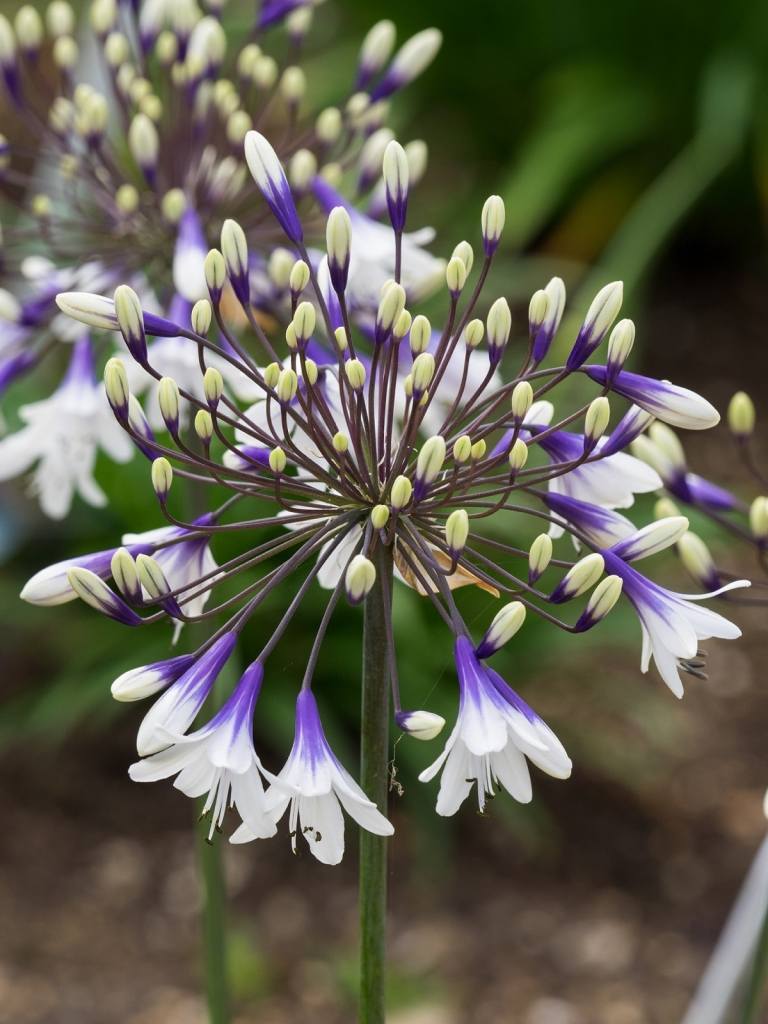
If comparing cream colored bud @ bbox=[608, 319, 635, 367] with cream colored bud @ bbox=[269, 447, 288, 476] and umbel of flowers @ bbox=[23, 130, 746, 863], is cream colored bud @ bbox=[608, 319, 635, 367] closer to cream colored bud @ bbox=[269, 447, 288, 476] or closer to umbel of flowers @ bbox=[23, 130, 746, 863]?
umbel of flowers @ bbox=[23, 130, 746, 863]

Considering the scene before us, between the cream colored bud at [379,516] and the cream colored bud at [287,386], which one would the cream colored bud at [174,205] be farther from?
the cream colored bud at [379,516]

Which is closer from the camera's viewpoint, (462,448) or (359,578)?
(359,578)

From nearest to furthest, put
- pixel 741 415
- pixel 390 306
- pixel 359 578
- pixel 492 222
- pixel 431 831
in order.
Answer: pixel 359 578, pixel 390 306, pixel 492 222, pixel 741 415, pixel 431 831

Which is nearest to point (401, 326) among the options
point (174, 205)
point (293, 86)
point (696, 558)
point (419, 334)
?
point (419, 334)

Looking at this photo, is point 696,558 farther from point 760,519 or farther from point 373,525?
point 373,525

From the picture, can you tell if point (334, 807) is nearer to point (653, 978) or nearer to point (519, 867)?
point (653, 978)

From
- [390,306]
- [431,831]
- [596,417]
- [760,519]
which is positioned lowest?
[431,831]
